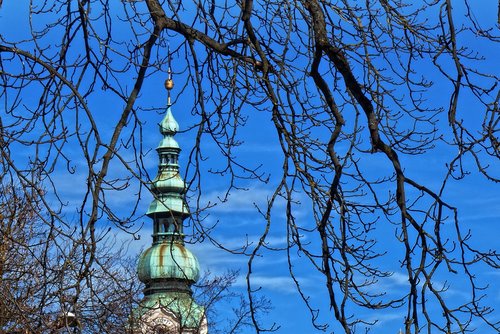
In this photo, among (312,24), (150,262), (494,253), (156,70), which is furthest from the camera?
(150,262)

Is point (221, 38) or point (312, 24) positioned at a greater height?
point (221, 38)

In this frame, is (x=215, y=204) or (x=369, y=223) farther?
(x=215, y=204)

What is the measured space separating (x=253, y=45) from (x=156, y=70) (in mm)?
485

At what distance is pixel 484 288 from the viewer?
17.4ft

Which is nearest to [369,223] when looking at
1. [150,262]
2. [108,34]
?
[108,34]

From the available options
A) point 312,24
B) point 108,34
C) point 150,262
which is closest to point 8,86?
point 108,34

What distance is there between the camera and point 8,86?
6336mm

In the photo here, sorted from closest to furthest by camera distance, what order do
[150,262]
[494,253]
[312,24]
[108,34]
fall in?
[494,253] → [312,24] → [108,34] → [150,262]

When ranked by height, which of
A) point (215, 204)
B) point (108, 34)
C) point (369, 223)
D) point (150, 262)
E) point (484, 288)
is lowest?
point (484, 288)

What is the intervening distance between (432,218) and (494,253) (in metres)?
0.27

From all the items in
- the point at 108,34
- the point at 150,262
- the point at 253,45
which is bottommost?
the point at 253,45

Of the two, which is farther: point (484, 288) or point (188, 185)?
point (188, 185)

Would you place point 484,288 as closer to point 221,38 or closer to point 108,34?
point 221,38

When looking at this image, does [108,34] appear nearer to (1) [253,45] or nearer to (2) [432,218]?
(1) [253,45]
